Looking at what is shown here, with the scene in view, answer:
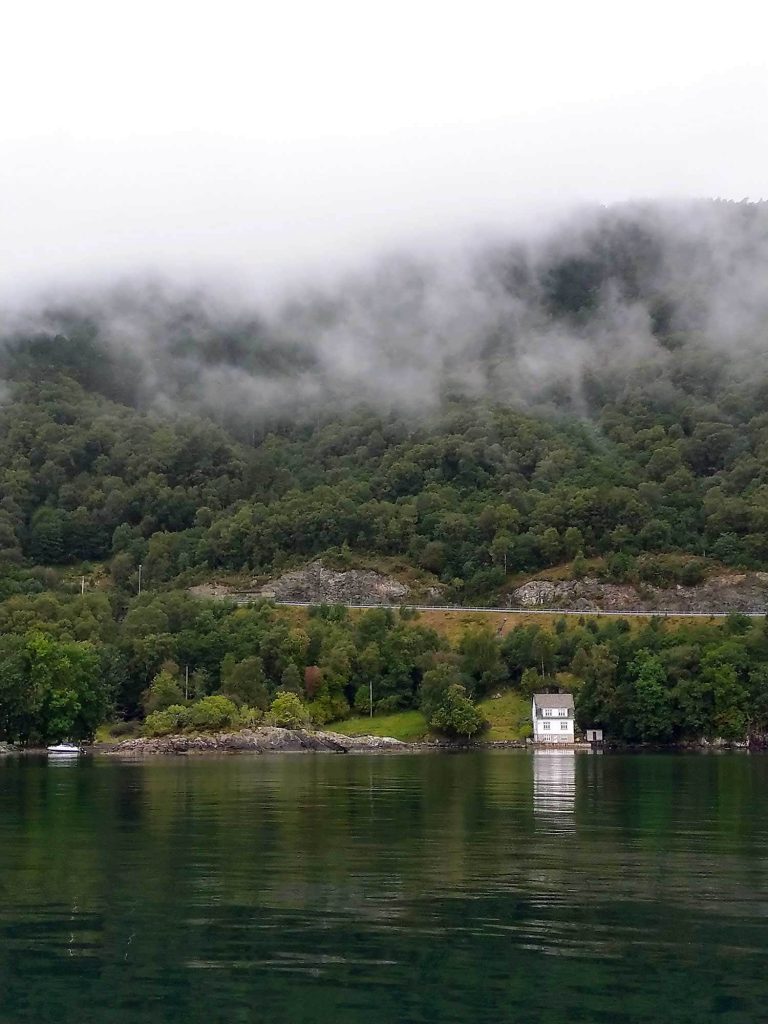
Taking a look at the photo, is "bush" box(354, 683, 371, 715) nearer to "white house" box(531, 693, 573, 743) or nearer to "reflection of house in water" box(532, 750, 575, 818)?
"white house" box(531, 693, 573, 743)

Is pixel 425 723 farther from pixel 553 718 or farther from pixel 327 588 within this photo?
pixel 327 588

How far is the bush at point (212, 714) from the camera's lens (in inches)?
5330

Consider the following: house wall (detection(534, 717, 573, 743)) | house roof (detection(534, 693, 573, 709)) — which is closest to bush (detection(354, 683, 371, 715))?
house roof (detection(534, 693, 573, 709))

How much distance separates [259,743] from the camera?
438 feet

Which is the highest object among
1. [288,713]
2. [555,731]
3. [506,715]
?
[288,713]

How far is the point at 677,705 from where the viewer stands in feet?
451

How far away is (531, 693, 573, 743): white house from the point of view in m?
136

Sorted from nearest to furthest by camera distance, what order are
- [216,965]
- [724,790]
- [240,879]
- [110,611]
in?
1. [216,965]
2. [240,879]
3. [724,790]
4. [110,611]

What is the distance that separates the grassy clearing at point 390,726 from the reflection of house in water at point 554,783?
22.2 m

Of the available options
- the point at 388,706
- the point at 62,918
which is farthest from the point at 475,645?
the point at 62,918

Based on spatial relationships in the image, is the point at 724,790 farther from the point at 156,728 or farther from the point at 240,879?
the point at 156,728

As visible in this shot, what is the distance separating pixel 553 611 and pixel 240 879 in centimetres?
13808

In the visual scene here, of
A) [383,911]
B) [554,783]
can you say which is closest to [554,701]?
[554,783]

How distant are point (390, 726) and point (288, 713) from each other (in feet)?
44.2
